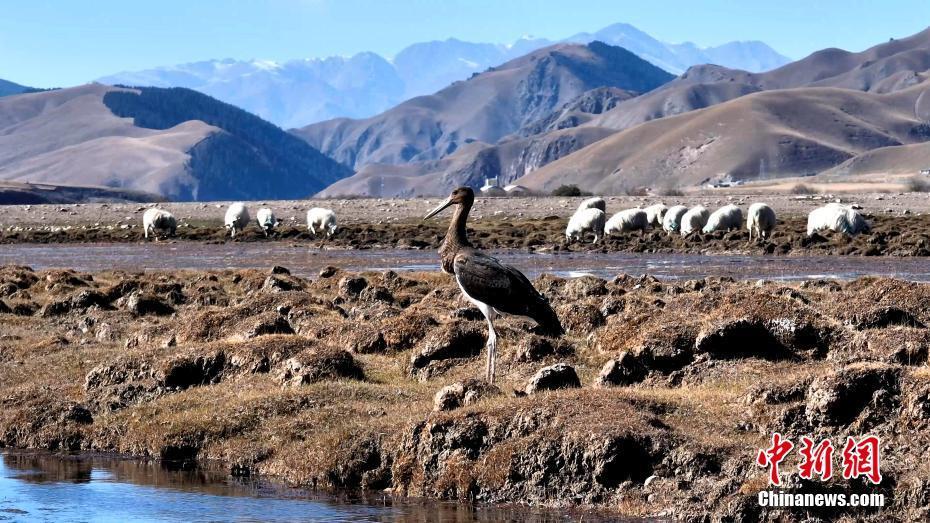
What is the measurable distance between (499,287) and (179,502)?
16.7 feet

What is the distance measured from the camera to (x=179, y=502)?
46.7 feet

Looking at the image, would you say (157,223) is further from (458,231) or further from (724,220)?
(458,231)

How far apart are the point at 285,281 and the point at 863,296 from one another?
15107 mm

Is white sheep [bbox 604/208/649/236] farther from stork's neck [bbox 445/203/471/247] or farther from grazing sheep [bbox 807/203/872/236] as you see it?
stork's neck [bbox 445/203/471/247]

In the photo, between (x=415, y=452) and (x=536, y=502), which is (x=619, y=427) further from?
(x=415, y=452)

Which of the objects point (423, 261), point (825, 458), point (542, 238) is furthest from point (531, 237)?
point (825, 458)

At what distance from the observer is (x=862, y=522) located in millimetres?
11852

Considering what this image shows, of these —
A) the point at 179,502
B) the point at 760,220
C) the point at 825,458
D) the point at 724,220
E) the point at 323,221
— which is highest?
the point at 323,221

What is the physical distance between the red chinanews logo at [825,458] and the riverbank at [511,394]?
15 centimetres

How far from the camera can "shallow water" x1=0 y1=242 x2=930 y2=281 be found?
43.2m

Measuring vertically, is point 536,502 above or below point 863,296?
below

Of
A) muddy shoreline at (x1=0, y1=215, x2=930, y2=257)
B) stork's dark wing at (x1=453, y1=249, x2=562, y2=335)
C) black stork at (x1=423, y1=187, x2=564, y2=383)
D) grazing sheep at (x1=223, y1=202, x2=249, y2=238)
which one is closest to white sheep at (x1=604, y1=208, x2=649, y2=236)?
muddy shoreline at (x1=0, y1=215, x2=930, y2=257)

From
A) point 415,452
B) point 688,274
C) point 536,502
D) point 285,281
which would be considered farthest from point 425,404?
point 688,274

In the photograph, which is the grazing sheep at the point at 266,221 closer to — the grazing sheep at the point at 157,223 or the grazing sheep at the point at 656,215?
the grazing sheep at the point at 157,223
